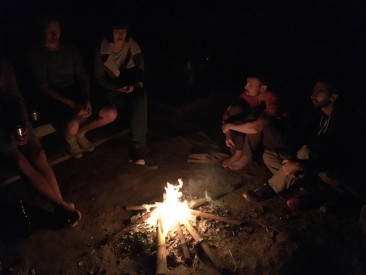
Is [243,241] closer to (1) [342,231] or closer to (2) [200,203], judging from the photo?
(2) [200,203]

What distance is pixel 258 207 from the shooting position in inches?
184

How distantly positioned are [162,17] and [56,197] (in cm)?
746

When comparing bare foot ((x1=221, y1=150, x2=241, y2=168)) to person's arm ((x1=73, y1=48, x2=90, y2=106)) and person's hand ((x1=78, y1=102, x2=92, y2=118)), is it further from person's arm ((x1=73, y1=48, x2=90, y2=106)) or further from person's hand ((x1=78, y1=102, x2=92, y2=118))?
person's arm ((x1=73, y1=48, x2=90, y2=106))

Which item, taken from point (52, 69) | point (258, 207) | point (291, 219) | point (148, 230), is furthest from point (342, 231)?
point (52, 69)

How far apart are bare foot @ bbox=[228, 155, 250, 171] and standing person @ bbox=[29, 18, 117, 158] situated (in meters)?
2.13

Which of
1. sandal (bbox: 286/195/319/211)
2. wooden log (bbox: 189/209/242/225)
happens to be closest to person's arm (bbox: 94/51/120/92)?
wooden log (bbox: 189/209/242/225)

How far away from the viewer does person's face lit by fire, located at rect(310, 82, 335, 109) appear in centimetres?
434

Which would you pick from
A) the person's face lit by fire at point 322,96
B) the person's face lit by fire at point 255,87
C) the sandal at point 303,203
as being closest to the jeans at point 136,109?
the person's face lit by fire at point 255,87

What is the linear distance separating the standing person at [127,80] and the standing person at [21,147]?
142 centimetres

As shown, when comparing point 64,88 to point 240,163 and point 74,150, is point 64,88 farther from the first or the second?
point 240,163

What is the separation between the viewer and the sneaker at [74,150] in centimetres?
569

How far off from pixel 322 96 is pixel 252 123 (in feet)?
3.30

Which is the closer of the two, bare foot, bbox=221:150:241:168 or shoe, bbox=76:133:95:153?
bare foot, bbox=221:150:241:168

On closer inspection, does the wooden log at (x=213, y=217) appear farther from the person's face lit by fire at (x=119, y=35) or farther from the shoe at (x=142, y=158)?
the person's face lit by fire at (x=119, y=35)
